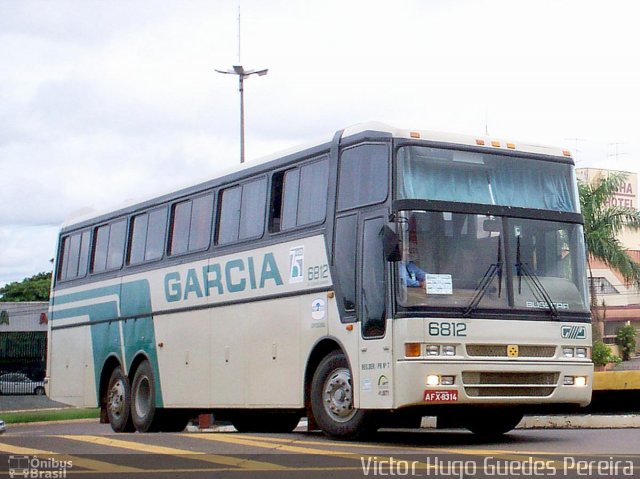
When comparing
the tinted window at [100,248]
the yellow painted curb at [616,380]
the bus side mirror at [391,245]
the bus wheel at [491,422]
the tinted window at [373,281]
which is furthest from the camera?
the tinted window at [100,248]

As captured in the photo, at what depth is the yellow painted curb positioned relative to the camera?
20.1m

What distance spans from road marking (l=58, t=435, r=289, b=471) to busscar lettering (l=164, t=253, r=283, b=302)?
381 centimetres

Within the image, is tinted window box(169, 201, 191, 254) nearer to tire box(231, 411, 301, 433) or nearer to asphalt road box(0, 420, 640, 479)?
tire box(231, 411, 301, 433)

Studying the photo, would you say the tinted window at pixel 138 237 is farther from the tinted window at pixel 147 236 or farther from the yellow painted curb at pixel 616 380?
the yellow painted curb at pixel 616 380

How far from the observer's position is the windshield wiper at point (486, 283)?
14.4 meters

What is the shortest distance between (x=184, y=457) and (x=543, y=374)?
201 inches

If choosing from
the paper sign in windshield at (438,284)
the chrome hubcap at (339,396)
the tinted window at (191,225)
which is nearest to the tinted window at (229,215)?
the tinted window at (191,225)

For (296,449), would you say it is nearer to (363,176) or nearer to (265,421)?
(363,176)

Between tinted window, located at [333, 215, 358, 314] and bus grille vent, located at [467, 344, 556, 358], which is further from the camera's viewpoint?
tinted window, located at [333, 215, 358, 314]

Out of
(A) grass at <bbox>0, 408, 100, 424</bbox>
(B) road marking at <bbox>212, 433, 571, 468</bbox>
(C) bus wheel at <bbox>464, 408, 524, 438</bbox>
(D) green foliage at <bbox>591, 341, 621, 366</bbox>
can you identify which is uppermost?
(D) green foliage at <bbox>591, 341, 621, 366</bbox>

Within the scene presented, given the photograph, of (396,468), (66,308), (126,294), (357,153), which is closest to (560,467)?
(396,468)

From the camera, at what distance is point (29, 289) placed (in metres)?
106

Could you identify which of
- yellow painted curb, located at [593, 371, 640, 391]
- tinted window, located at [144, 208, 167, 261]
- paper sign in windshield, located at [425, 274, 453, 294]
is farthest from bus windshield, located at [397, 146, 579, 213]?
tinted window, located at [144, 208, 167, 261]

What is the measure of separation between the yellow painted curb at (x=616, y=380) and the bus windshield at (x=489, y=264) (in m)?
5.06
